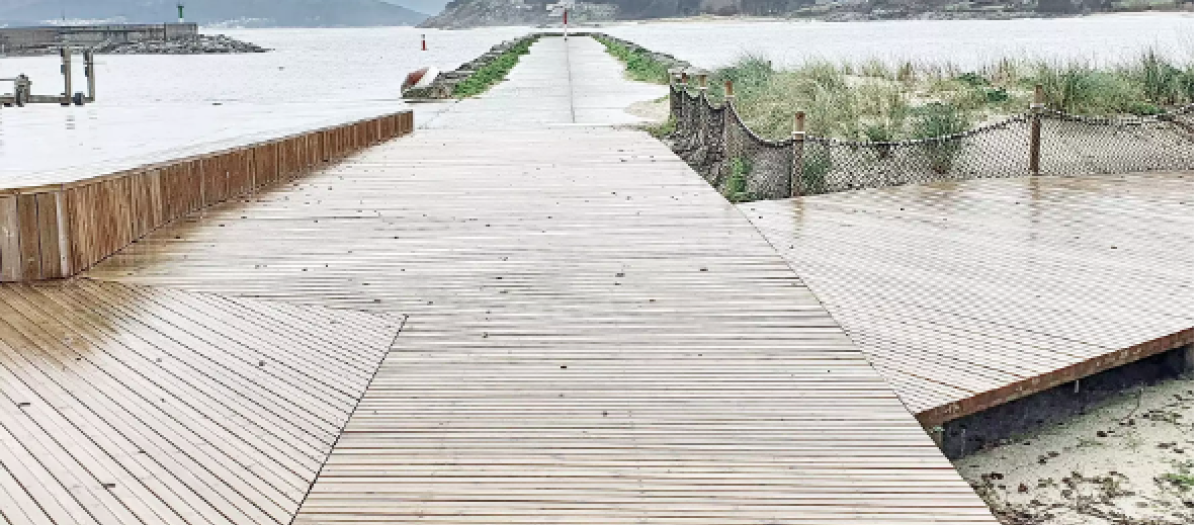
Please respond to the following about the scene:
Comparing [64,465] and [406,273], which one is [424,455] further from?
[406,273]

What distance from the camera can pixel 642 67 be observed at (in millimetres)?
29000

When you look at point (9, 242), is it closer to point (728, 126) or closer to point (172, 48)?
point (728, 126)

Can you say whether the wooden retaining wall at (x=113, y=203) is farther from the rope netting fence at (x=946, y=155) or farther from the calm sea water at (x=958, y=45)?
the calm sea water at (x=958, y=45)

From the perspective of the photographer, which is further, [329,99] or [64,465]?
[329,99]

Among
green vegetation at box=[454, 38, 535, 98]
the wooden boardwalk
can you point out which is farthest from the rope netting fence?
green vegetation at box=[454, 38, 535, 98]

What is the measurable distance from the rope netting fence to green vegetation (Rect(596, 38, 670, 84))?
31.4 feet

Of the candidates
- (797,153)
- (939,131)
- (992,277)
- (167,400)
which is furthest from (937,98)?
(167,400)

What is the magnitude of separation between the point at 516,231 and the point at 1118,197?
4.48 meters

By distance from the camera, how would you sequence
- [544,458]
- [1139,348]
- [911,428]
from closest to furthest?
[544,458]
[911,428]
[1139,348]

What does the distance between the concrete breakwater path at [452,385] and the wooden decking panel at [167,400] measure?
10mm

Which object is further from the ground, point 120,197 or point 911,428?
point 120,197

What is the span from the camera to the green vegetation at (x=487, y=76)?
73.9 ft

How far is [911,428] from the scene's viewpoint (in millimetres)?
3572

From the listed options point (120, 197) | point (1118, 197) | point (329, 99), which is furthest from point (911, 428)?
point (329, 99)
